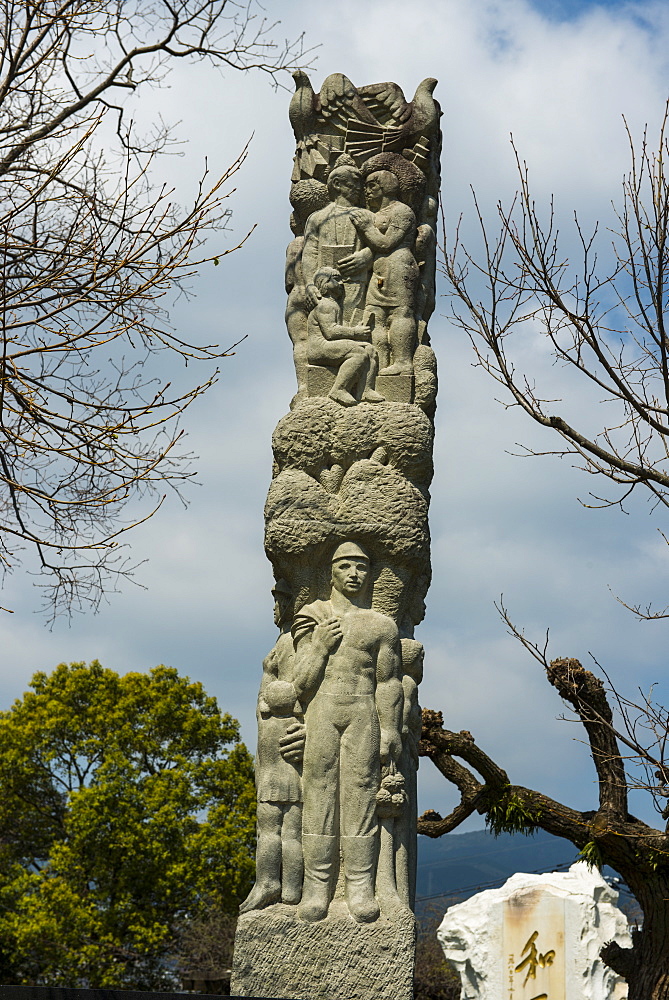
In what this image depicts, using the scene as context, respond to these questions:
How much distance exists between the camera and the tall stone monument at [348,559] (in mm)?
5527

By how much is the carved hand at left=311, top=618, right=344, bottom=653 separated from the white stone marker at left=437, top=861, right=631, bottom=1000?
671 centimetres

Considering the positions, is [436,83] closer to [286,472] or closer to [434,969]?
[286,472]

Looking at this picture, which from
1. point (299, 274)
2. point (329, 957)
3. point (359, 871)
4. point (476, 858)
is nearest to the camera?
point (329, 957)

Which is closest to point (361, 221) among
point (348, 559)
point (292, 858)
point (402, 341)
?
point (402, 341)

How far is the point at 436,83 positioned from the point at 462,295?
1.30m

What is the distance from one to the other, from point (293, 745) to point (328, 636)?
1.86 feet

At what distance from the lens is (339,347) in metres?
6.44

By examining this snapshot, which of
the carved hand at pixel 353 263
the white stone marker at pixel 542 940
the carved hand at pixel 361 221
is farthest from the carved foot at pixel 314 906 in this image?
the white stone marker at pixel 542 940

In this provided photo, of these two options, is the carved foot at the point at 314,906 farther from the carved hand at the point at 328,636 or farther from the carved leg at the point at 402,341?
the carved leg at the point at 402,341

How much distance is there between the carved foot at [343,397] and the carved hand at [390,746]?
1787 millimetres

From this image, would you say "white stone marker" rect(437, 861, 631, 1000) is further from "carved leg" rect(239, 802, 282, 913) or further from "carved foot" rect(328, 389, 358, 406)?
"carved foot" rect(328, 389, 358, 406)

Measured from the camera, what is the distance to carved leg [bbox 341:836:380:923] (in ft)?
18.0

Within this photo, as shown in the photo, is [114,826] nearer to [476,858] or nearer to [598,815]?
[598,815]

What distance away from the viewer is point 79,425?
5.63m
